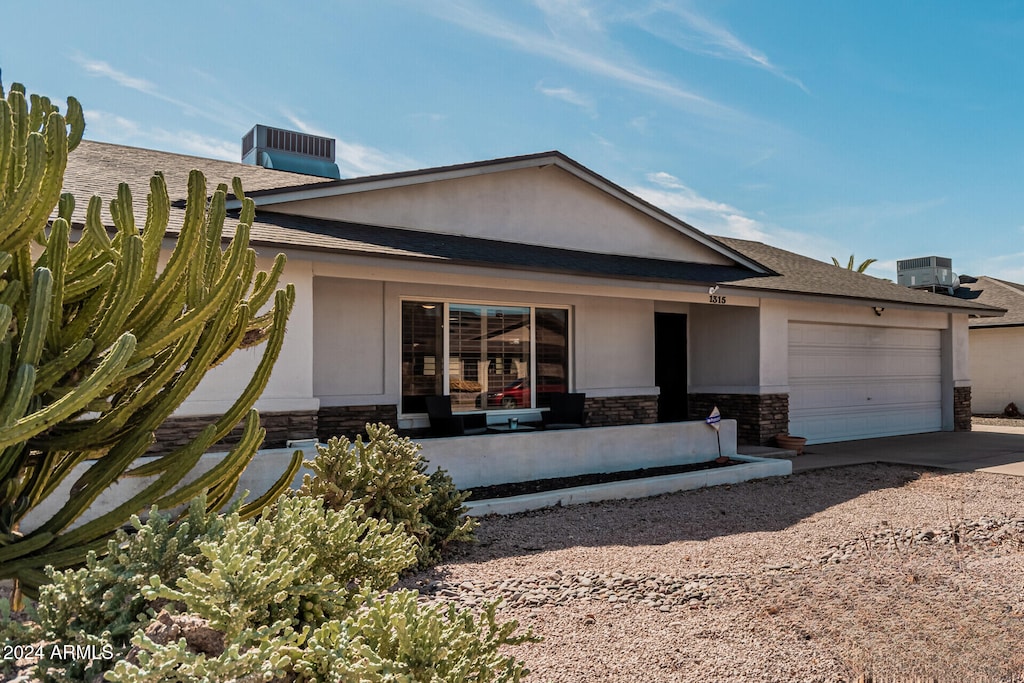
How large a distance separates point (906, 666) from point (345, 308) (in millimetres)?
8528

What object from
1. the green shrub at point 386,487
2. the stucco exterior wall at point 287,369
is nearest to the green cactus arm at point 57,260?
the green shrub at point 386,487

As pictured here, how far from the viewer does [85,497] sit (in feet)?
11.0

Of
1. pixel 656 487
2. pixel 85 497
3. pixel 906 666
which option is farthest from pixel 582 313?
pixel 85 497

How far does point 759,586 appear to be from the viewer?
559 centimetres

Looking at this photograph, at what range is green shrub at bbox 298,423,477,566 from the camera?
6.16m

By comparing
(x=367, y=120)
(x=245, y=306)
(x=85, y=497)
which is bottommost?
(x=85, y=497)

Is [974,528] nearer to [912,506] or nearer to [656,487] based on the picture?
[912,506]

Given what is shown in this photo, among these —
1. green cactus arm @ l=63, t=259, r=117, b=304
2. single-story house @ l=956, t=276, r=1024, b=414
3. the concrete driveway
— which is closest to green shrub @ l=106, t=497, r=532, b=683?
green cactus arm @ l=63, t=259, r=117, b=304

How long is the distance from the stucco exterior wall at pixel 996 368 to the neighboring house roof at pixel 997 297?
419mm

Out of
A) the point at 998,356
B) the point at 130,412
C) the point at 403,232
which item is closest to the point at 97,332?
the point at 130,412

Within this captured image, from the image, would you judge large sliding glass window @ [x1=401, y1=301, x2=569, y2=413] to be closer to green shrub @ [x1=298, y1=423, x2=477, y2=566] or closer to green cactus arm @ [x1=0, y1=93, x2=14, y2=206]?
green shrub @ [x1=298, y1=423, x2=477, y2=566]

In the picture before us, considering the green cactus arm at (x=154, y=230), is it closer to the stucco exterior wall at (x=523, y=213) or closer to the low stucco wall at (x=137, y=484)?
the low stucco wall at (x=137, y=484)

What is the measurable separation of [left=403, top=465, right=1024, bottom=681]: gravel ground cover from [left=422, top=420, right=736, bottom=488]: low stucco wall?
1.20 metres

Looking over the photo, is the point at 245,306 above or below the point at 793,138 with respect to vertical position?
below
